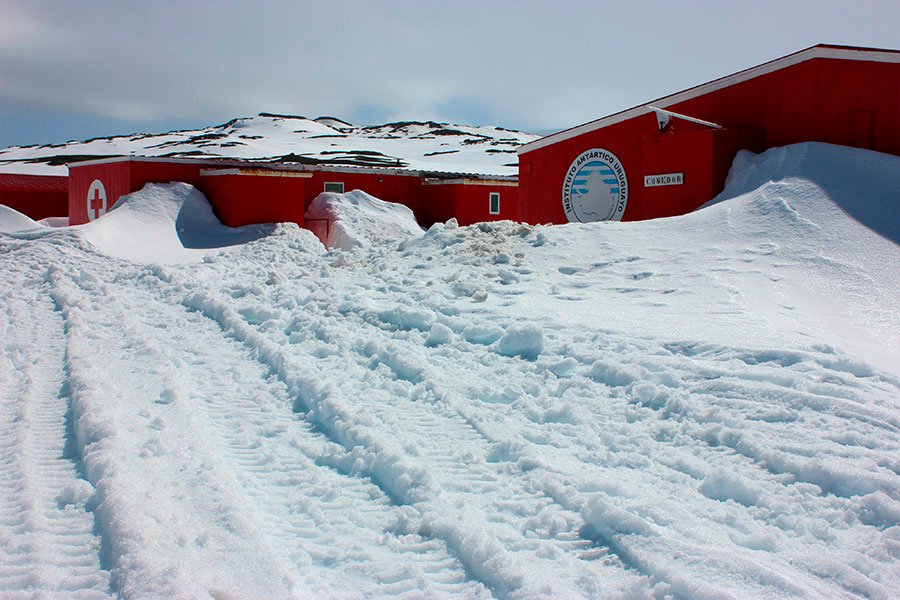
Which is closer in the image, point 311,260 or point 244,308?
point 244,308

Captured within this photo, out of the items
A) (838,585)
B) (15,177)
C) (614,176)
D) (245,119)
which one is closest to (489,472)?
(838,585)

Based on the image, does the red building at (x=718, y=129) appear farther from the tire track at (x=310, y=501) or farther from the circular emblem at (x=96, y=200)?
the circular emblem at (x=96, y=200)

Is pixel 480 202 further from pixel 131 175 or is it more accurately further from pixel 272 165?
pixel 131 175

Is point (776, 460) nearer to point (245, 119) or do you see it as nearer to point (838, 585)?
point (838, 585)

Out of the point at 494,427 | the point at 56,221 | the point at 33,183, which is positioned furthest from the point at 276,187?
the point at 494,427

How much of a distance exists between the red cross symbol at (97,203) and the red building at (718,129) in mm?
12699

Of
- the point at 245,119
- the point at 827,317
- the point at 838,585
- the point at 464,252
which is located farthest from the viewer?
the point at 245,119

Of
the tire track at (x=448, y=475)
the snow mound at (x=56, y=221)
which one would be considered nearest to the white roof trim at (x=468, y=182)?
the snow mound at (x=56, y=221)

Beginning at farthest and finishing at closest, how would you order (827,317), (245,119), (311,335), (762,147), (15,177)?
1. (245,119)
2. (15,177)
3. (762,147)
4. (311,335)
5. (827,317)

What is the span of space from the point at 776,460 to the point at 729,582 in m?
1.21

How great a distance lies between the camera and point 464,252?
1084 centimetres

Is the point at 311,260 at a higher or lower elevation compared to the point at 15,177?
lower

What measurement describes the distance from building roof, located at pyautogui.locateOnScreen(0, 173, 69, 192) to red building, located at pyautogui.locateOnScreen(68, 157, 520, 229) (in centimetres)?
546

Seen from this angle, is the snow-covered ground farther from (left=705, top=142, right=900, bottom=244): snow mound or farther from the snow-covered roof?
the snow-covered roof
